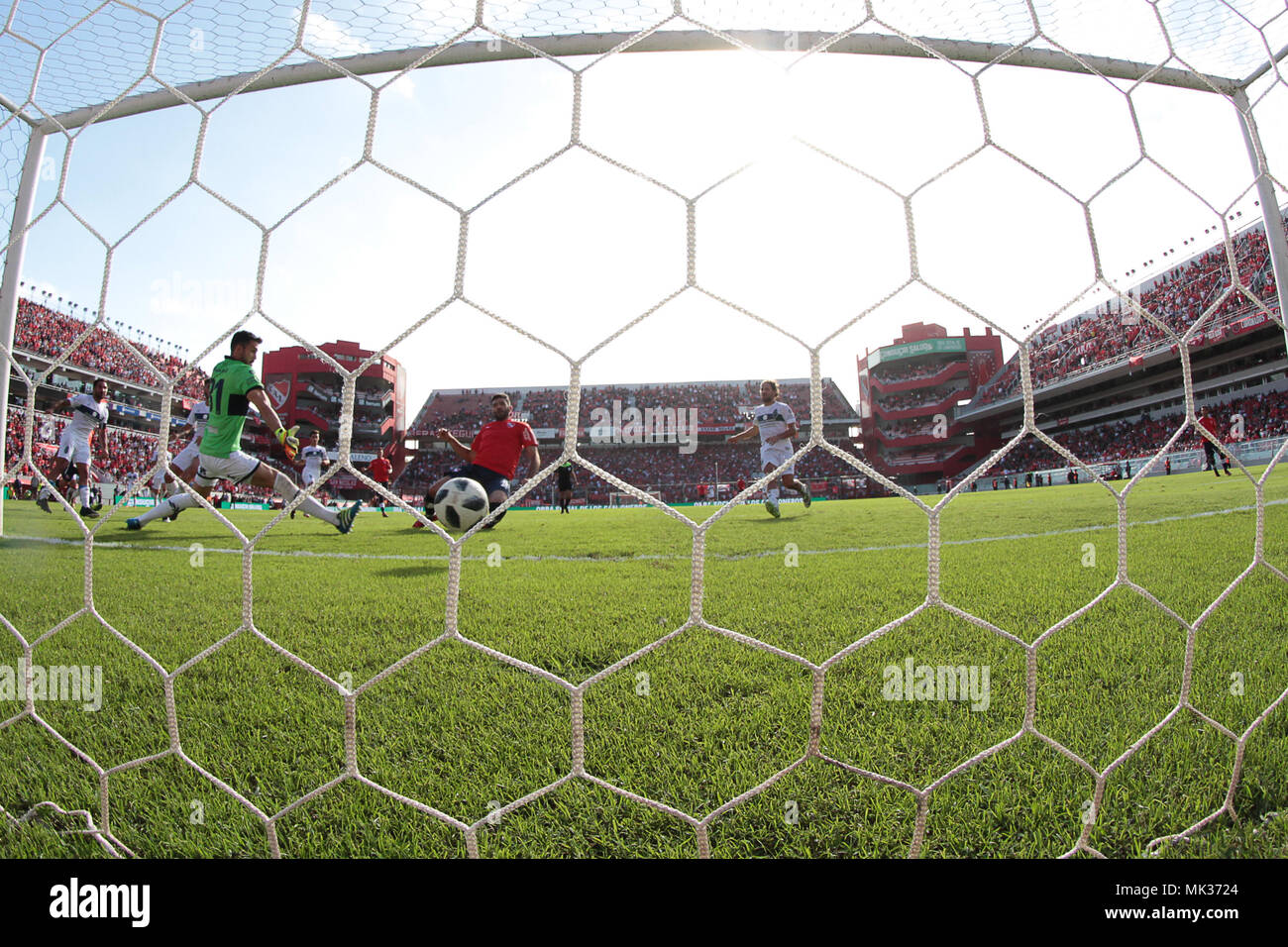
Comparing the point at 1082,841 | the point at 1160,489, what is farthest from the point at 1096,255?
the point at 1160,489

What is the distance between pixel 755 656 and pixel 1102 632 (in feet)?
3.04

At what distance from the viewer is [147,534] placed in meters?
3.32

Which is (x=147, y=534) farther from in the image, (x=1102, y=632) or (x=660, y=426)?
(x=1102, y=632)

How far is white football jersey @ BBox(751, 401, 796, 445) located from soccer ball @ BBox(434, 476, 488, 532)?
123 cm

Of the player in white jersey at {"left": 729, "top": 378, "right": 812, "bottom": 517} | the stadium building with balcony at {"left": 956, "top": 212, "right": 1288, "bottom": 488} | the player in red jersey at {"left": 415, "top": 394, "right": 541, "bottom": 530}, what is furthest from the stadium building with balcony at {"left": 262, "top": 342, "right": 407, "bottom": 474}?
the stadium building with balcony at {"left": 956, "top": 212, "right": 1288, "bottom": 488}

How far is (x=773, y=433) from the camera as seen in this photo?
2.92m

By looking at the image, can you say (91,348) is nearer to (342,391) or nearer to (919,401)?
(342,391)

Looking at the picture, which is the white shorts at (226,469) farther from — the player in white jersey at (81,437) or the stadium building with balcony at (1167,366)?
the stadium building with balcony at (1167,366)

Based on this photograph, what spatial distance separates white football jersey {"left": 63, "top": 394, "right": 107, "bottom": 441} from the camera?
102 inches

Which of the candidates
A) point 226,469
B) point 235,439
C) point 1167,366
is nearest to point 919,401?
point 1167,366

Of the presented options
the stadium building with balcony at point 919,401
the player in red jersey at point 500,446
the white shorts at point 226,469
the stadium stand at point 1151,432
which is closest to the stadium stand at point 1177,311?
the stadium building with balcony at point 919,401

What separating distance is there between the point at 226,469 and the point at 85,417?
115 cm

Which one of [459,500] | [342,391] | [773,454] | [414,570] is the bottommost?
[414,570]

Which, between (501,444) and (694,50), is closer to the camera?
(694,50)
